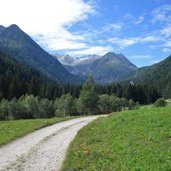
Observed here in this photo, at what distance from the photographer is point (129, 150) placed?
23.7 metres

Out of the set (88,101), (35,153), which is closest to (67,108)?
(88,101)

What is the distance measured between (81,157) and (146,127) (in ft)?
25.3

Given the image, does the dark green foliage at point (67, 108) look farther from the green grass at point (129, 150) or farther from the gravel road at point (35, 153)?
the green grass at point (129, 150)

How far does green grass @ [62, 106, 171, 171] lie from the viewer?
2009 centimetres

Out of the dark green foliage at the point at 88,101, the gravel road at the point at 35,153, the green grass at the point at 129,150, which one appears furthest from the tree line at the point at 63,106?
the green grass at the point at 129,150

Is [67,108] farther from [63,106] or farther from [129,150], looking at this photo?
[129,150]

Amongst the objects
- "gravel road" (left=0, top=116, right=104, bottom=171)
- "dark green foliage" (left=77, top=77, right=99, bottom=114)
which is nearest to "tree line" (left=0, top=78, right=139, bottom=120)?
"dark green foliage" (left=77, top=77, right=99, bottom=114)

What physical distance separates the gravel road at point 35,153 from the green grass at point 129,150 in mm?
1009

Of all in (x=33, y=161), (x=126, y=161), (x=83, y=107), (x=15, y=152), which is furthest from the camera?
(x=83, y=107)

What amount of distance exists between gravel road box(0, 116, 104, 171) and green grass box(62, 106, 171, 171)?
1.01 metres

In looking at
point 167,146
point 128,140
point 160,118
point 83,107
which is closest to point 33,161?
point 128,140

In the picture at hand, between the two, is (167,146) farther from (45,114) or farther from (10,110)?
(45,114)

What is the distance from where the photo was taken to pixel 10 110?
448 ft

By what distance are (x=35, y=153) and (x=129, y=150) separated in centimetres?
862
